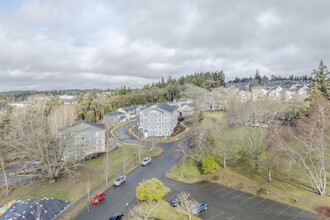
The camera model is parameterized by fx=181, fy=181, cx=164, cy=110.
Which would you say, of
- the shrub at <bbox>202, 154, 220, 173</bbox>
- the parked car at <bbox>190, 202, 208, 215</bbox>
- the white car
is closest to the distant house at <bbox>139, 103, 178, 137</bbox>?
the white car

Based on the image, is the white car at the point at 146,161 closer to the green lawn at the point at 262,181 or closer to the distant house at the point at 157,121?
the green lawn at the point at 262,181

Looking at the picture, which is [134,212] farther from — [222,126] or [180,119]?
[180,119]

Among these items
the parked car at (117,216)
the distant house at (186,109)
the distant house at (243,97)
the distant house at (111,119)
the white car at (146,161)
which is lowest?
the parked car at (117,216)

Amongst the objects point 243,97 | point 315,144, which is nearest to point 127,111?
point 243,97

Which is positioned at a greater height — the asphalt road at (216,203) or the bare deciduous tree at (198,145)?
the bare deciduous tree at (198,145)

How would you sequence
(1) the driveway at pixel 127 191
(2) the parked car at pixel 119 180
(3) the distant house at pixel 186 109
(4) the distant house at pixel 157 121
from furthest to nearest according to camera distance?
1. (3) the distant house at pixel 186 109
2. (4) the distant house at pixel 157 121
3. (2) the parked car at pixel 119 180
4. (1) the driveway at pixel 127 191

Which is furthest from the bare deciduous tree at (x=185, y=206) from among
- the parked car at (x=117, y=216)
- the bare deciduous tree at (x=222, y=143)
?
the bare deciduous tree at (x=222, y=143)

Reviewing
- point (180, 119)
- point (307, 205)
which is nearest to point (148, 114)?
point (180, 119)
